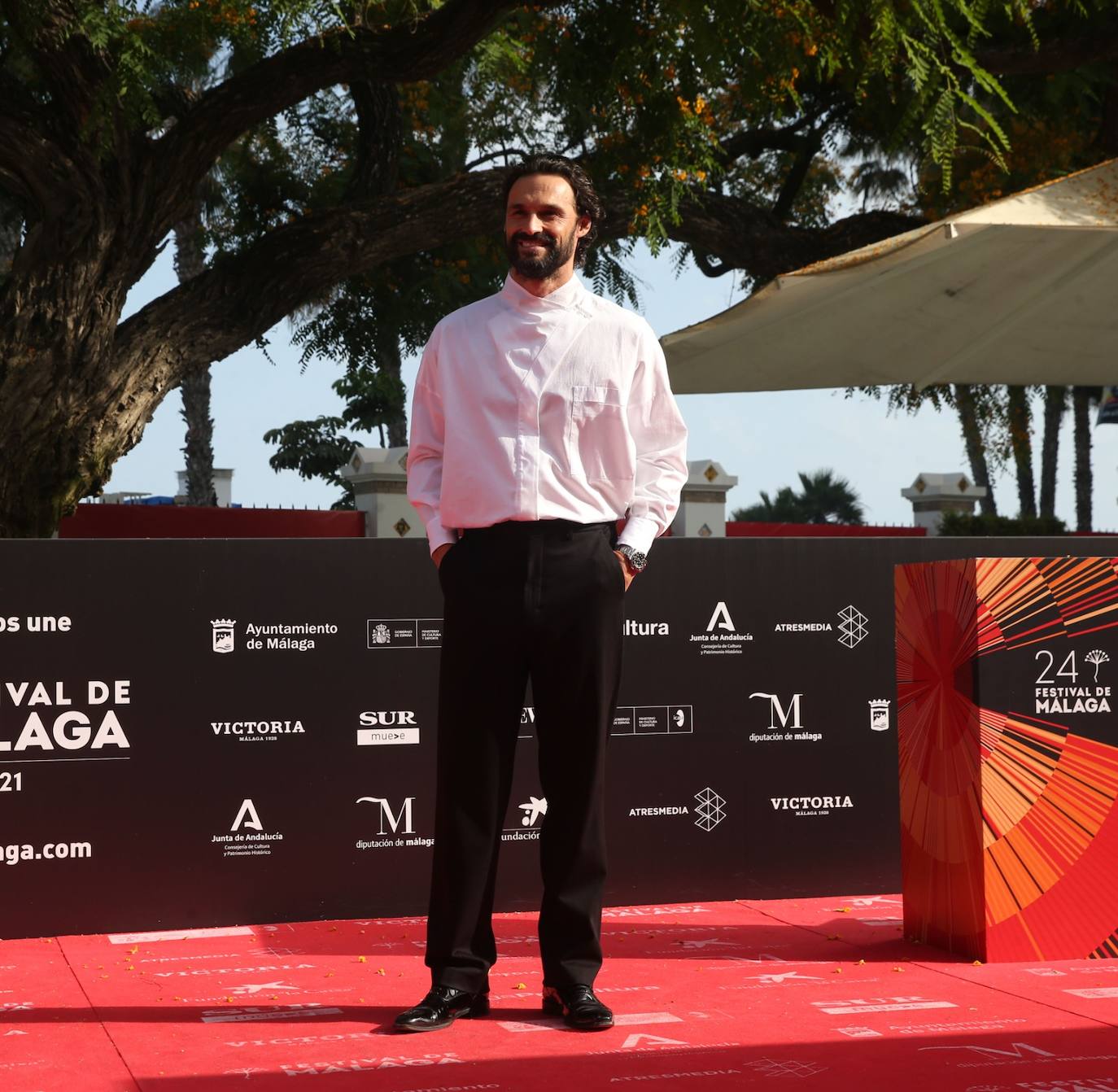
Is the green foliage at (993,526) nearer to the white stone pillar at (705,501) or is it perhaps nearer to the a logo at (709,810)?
the white stone pillar at (705,501)

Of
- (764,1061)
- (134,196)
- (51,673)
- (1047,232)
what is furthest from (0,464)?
(764,1061)

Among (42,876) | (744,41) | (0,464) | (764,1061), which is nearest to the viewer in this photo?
(764,1061)

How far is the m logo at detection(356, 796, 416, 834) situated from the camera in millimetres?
4863

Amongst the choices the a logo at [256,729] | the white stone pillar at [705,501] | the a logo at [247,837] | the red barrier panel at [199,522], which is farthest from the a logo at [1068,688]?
the white stone pillar at [705,501]

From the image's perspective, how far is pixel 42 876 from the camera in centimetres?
459

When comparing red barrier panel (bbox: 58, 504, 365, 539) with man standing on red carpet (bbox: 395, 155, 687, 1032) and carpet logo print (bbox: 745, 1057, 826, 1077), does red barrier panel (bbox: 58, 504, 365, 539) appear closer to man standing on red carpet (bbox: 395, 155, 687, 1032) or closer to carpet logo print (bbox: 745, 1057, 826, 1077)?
man standing on red carpet (bbox: 395, 155, 687, 1032)

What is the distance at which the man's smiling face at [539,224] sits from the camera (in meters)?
3.44

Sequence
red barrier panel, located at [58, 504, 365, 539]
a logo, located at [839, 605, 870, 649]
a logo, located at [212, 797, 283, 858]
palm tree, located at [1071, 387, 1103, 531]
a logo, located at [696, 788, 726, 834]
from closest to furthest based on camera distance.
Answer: a logo, located at [212, 797, 283, 858] < a logo, located at [696, 788, 726, 834] < a logo, located at [839, 605, 870, 649] < red barrier panel, located at [58, 504, 365, 539] < palm tree, located at [1071, 387, 1103, 531]

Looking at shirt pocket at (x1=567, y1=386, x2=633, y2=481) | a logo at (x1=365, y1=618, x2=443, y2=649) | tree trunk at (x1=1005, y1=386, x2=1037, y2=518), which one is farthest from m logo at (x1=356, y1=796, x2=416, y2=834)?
tree trunk at (x1=1005, y1=386, x2=1037, y2=518)

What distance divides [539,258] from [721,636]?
207cm

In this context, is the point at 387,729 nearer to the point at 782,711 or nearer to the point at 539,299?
the point at 782,711

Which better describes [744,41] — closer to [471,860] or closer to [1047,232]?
[1047,232]

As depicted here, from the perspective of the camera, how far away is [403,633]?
4.91 m

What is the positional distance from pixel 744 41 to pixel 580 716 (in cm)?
555
